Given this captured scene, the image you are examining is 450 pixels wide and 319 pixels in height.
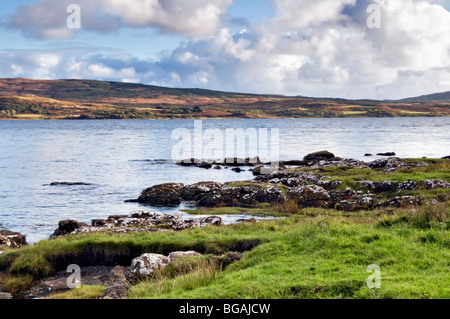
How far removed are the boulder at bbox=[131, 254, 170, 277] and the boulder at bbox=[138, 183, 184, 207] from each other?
64.5 ft

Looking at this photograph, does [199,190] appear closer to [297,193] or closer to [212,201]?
[212,201]

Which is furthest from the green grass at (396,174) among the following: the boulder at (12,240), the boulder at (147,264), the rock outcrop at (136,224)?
the boulder at (12,240)

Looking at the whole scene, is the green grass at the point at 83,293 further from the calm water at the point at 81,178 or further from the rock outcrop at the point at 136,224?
the calm water at the point at 81,178

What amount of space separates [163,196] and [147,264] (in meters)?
21.6

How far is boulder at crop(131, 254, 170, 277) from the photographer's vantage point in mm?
15586

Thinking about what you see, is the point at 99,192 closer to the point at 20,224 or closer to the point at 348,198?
the point at 20,224

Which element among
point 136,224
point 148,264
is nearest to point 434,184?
point 136,224

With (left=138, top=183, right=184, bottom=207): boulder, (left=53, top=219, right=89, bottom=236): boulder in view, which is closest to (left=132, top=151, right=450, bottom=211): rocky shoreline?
(left=138, top=183, right=184, bottom=207): boulder

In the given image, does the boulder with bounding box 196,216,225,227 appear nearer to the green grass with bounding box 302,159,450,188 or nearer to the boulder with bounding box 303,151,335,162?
the green grass with bounding box 302,159,450,188

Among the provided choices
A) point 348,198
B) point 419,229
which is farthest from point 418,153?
point 419,229

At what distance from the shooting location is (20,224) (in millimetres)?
29984

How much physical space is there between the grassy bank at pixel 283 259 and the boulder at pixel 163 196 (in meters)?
14.9

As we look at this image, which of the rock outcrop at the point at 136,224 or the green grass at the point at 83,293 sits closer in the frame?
the green grass at the point at 83,293

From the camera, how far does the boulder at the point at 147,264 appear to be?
15.6m
